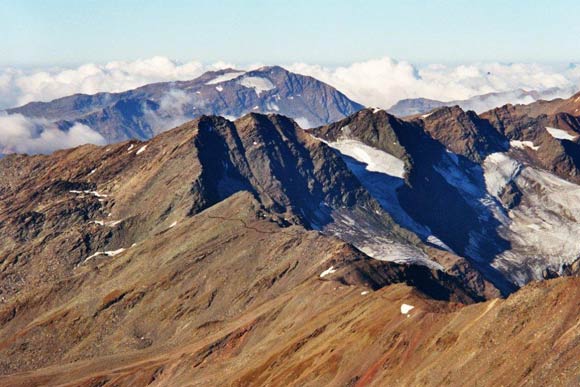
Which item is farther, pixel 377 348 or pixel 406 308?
pixel 406 308

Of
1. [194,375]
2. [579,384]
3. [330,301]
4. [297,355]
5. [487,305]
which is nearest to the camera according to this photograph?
[579,384]

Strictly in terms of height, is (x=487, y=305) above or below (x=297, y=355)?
above

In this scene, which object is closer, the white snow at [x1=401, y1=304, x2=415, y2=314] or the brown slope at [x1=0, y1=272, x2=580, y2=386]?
the brown slope at [x1=0, y1=272, x2=580, y2=386]

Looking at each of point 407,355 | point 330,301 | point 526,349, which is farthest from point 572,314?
point 330,301

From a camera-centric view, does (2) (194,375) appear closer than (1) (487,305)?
No

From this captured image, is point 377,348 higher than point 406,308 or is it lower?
lower

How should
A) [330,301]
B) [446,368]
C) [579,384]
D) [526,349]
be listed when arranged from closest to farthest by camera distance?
1. [579,384]
2. [526,349]
3. [446,368]
4. [330,301]

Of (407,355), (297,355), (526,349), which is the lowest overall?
(297,355)

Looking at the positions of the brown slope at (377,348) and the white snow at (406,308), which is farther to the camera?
the white snow at (406,308)

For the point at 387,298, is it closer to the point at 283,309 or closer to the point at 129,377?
the point at 283,309
